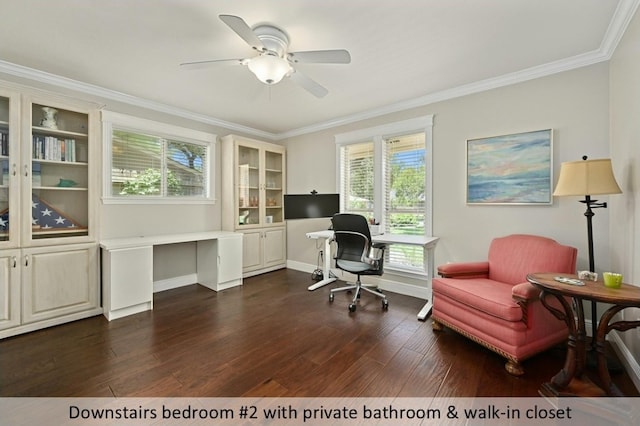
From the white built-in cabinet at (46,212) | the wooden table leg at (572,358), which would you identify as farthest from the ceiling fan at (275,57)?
the wooden table leg at (572,358)

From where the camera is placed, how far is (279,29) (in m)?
2.02

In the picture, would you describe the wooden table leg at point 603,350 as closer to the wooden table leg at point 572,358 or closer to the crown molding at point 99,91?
the wooden table leg at point 572,358

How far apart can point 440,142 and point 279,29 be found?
2.25 meters

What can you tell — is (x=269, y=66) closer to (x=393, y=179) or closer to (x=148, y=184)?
(x=393, y=179)

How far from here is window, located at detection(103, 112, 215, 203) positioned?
329 cm

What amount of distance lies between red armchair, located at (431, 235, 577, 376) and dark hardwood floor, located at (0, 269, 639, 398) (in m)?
0.17

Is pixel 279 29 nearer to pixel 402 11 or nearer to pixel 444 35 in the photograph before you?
pixel 402 11

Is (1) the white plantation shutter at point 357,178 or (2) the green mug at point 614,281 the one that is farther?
(1) the white plantation shutter at point 357,178

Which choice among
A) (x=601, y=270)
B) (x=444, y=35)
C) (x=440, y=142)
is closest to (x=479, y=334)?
(x=601, y=270)

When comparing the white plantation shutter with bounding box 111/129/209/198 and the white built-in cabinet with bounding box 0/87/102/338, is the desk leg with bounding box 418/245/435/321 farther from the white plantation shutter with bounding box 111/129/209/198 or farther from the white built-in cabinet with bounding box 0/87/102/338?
the white built-in cabinet with bounding box 0/87/102/338

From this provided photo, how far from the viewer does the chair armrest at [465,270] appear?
8.39ft

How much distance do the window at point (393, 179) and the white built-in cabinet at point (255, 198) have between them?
52.3 inches

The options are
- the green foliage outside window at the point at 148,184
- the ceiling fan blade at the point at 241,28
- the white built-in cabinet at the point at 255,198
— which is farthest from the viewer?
the white built-in cabinet at the point at 255,198

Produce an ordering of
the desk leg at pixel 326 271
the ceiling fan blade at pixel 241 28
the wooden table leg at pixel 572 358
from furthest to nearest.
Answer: the desk leg at pixel 326 271 → the wooden table leg at pixel 572 358 → the ceiling fan blade at pixel 241 28
